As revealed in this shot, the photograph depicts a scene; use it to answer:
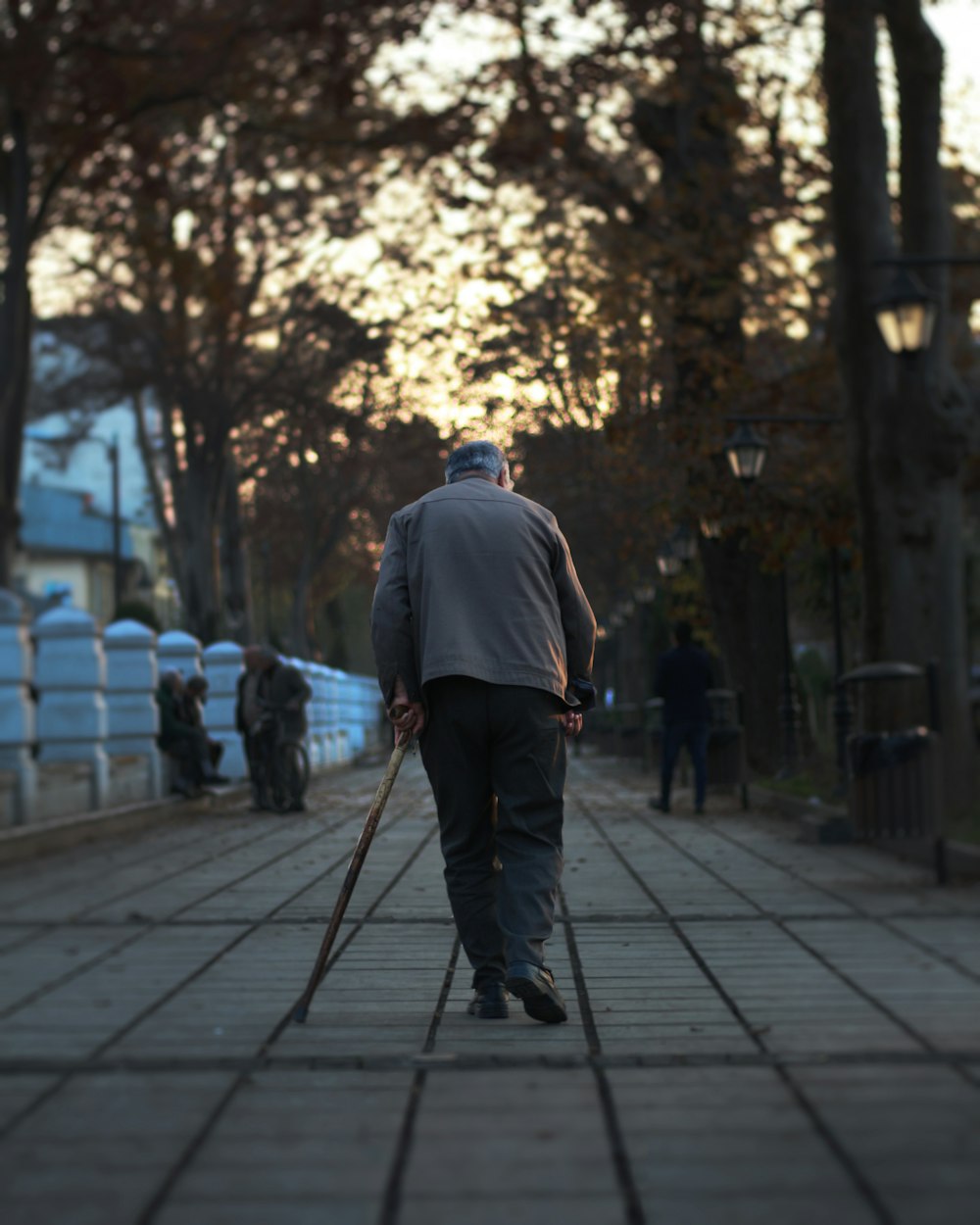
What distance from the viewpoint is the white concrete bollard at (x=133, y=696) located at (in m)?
19.0

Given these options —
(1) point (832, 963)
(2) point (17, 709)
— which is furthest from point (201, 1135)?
(2) point (17, 709)

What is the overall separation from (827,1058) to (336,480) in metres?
35.6

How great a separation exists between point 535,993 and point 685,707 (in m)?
12.5

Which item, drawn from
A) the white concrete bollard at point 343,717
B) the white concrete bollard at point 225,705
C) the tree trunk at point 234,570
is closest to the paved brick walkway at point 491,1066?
the white concrete bollard at point 225,705

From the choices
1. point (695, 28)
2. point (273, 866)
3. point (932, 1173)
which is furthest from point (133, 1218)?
point (695, 28)

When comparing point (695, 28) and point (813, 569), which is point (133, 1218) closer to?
point (695, 28)

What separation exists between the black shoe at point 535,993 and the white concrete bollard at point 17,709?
8.48 m

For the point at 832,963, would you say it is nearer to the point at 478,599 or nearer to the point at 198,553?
the point at 478,599

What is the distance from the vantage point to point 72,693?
16.8 metres

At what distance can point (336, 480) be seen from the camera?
132ft

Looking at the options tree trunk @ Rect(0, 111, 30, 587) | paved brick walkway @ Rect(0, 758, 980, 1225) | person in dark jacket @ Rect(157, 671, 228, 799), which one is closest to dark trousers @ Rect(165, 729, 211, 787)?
person in dark jacket @ Rect(157, 671, 228, 799)

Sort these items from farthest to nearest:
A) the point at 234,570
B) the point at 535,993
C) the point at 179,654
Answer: the point at 234,570, the point at 179,654, the point at 535,993

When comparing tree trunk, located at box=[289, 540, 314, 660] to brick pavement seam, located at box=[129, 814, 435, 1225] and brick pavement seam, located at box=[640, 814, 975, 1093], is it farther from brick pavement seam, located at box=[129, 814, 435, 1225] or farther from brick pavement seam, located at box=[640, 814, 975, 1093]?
brick pavement seam, located at box=[129, 814, 435, 1225]

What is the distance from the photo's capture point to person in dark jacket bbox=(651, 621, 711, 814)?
18078mm
